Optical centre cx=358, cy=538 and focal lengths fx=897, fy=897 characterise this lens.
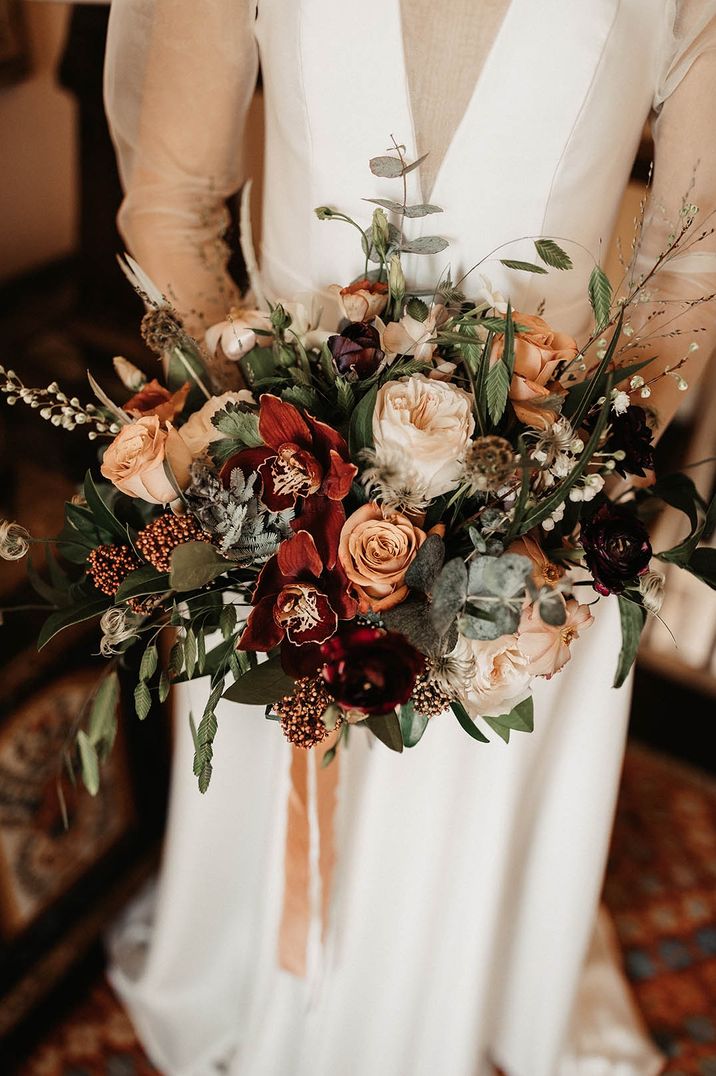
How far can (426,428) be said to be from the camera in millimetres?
680

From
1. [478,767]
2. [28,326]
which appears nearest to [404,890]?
[478,767]

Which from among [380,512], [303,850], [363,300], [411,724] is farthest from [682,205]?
[303,850]

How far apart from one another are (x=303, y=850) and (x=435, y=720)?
0.75ft

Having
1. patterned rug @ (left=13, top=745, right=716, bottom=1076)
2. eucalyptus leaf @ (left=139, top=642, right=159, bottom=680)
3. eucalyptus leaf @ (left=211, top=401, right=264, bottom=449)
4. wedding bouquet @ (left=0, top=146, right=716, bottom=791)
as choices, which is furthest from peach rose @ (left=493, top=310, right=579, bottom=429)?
patterned rug @ (left=13, top=745, right=716, bottom=1076)

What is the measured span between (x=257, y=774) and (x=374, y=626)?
60 centimetres

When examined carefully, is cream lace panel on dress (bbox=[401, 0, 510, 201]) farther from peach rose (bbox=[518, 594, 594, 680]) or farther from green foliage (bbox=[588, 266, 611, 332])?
peach rose (bbox=[518, 594, 594, 680])

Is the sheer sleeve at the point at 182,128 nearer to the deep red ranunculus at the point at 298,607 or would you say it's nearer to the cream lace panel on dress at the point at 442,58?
the cream lace panel on dress at the point at 442,58

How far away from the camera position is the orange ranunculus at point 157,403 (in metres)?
0.81

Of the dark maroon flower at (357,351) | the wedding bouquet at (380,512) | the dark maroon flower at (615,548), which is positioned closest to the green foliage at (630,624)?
the wedding bouquet at (380,512)

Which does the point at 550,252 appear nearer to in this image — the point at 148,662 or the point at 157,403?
the point at 157,403

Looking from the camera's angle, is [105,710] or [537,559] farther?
[105,710]

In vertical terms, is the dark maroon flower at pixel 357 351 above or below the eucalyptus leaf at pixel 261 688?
above

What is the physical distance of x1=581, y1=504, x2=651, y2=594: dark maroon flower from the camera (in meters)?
0.71

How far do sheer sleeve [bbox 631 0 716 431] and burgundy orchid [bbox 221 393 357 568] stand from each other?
32 cm
